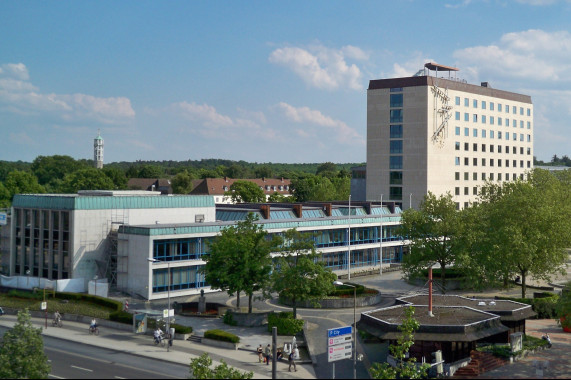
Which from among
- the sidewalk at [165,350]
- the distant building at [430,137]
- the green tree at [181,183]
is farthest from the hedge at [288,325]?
the green tree at [181,183]

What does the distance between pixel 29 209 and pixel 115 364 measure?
36.3m

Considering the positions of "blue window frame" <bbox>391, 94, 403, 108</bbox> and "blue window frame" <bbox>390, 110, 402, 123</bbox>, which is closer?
"blue window frame" <bbox>391, 94, 403, 108</bbox>

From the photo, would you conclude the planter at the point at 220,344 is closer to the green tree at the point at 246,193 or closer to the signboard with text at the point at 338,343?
the signboard with text at the point at 338,343

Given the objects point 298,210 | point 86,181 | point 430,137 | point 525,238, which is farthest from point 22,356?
point 86,181

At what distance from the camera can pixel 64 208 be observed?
68.9 meters

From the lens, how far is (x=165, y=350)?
49406mm

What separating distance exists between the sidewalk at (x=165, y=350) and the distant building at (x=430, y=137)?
2409 inches

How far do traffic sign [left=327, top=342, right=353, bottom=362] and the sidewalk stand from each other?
15.1 ft

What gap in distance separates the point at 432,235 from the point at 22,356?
4875 cm

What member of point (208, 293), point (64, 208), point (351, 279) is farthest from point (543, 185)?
point (64, 208)

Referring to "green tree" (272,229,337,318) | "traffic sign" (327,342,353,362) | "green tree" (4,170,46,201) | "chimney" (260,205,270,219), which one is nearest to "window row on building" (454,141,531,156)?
"chimney" (260,205,270,219)

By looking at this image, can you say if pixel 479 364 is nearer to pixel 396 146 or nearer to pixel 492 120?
pixel 396 146

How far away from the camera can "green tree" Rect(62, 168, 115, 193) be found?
148 m

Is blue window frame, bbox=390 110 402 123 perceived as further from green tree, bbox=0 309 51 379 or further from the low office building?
green tree, bbox=0 309 51 379
